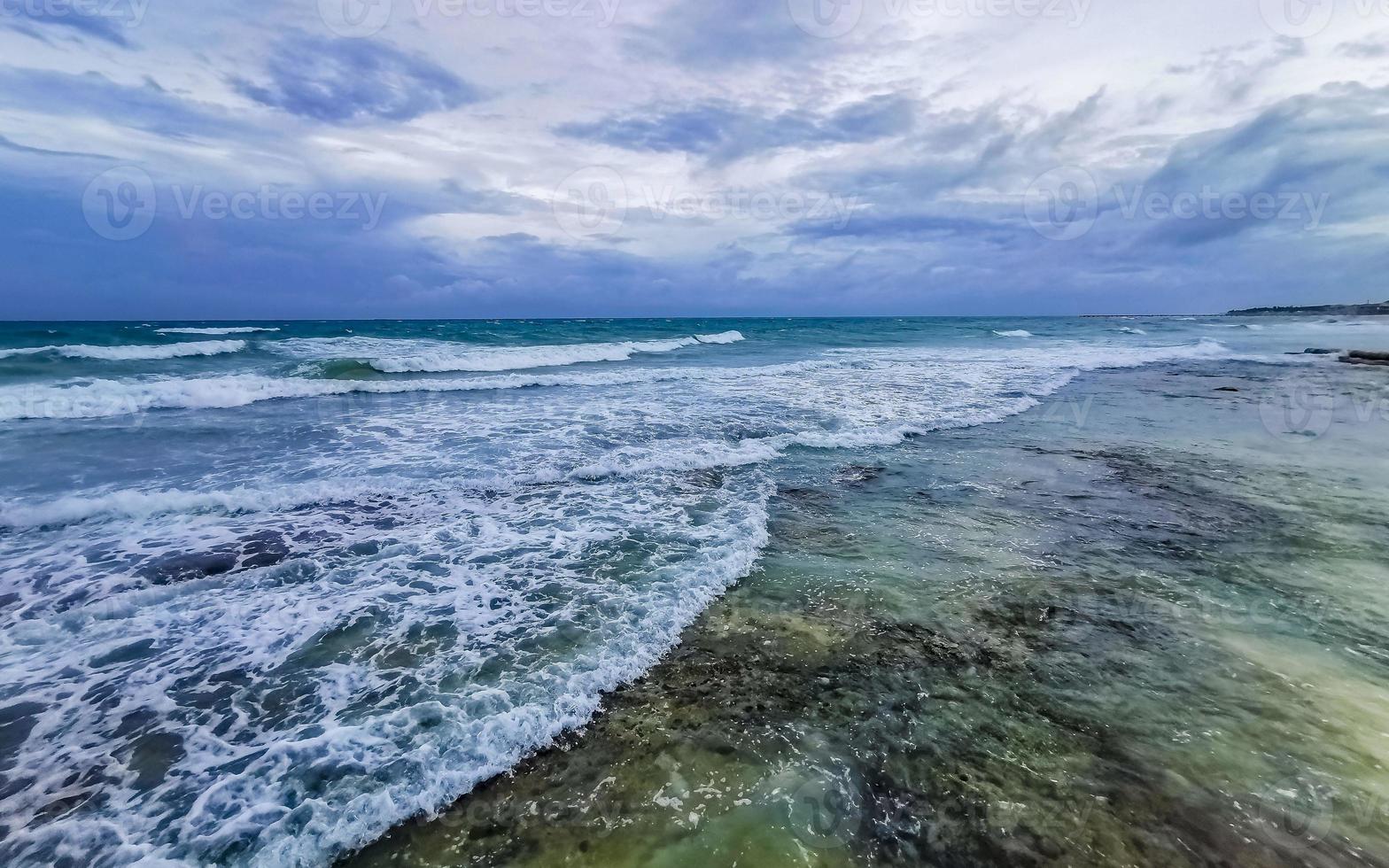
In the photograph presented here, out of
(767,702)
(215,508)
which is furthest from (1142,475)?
(215,508)

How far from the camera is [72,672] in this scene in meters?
4.26

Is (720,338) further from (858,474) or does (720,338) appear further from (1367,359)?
(858,474)

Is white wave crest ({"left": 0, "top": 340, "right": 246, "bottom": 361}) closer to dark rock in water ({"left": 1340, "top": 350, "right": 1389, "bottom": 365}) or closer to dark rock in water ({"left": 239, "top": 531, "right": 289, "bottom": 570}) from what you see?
dark rock in water ({"left": 239, "top": 531, "right": 289, "bottom": 570})

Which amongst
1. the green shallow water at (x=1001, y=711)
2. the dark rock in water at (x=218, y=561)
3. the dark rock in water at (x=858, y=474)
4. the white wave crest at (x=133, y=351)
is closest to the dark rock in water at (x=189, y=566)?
the dark rock in water at (x=218, y=561)

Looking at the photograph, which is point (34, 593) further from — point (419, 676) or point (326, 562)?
point (419, 676)

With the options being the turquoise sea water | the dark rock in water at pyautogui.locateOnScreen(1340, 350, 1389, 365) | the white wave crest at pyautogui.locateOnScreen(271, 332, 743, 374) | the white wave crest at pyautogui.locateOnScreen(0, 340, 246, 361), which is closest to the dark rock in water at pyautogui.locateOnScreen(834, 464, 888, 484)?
the turquoise sea water

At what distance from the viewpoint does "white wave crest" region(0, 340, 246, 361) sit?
24.8m

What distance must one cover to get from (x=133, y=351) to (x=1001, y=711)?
121ft

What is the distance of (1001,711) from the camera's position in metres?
3.68

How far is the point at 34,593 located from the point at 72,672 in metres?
1.88

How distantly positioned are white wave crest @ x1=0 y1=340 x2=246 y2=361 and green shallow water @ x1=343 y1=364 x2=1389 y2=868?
3180 cm

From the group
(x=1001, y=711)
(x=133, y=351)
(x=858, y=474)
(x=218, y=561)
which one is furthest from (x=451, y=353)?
(x=1001, y=711)

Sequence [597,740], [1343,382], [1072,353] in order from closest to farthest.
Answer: [597,740] < [1343,382] < [1072,353]

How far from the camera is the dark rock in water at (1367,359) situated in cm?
2473
